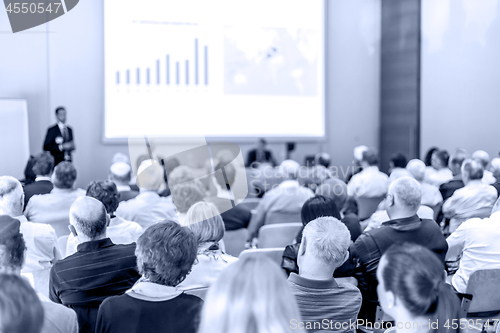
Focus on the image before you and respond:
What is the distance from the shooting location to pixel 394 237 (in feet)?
8.52

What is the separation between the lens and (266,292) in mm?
1110

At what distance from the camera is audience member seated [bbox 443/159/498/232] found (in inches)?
152

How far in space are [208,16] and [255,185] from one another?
12.2 ft

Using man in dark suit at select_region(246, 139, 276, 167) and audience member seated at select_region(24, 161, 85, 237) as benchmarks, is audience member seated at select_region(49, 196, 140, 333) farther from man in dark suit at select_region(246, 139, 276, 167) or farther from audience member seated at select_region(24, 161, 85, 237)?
man in dark suit at select_region(246, 139, 276, 167)

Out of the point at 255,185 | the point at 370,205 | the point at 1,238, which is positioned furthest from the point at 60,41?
the point at 1,238

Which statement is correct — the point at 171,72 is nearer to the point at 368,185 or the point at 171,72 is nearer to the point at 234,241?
the point at 368,185

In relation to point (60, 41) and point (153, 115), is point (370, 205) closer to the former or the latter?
point (153, 115)

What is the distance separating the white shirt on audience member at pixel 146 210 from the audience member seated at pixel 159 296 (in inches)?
79.4

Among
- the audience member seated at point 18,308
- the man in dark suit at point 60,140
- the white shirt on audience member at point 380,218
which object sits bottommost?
the white shirt on audience member at point 380,218

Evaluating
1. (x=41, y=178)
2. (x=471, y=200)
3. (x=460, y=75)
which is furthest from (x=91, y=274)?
(x=460, y=75)

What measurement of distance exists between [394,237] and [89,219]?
1503 millimetres

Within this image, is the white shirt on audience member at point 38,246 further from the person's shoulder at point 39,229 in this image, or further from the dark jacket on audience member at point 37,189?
the dark jacket on audience member at point 37,189

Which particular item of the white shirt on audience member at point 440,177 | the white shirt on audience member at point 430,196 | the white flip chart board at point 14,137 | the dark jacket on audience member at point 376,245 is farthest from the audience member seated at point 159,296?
the white flip chart board at point 14,137

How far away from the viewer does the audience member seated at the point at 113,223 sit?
2855 mm
